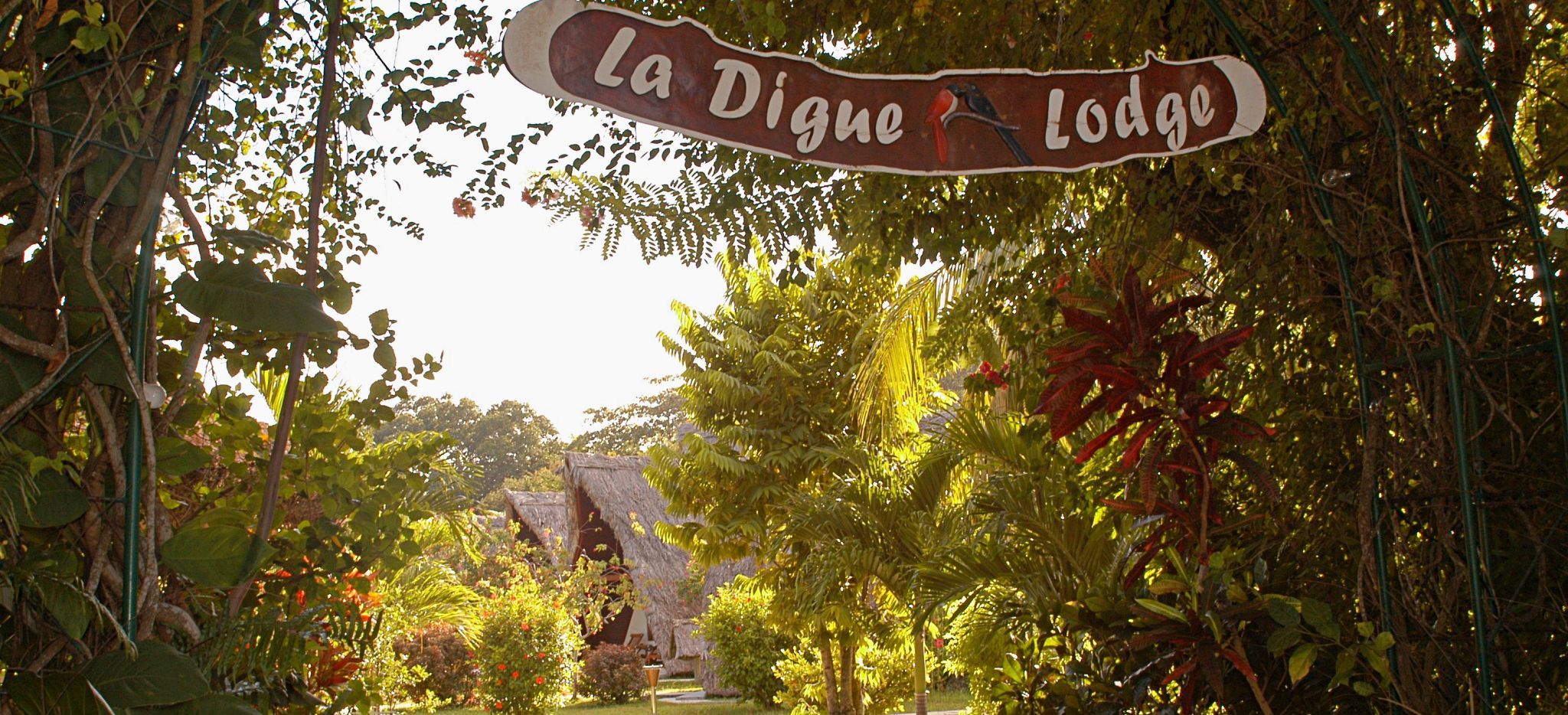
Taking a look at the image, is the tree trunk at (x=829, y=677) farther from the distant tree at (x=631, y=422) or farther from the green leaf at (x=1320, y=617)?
the distant tree at (x=631, y=422)

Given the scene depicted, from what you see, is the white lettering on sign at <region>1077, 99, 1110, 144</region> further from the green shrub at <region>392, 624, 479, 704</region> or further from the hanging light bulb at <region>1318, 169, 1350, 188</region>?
the green shrub at <region>392, 624, 479, 704</region>

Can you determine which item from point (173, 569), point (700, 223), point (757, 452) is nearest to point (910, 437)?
point (757, 452)

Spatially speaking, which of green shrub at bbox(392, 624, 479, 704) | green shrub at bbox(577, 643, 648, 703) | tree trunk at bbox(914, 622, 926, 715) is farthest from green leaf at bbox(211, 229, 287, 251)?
green shrub at bbox(577, 643, 648, 703)

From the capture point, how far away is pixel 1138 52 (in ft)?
8.91

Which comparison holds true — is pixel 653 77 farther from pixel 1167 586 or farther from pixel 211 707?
pixel 1167 586

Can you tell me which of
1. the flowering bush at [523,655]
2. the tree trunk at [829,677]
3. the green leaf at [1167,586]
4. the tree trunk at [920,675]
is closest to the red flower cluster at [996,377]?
the green leaf at [1167,586]

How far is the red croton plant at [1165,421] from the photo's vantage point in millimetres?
2312

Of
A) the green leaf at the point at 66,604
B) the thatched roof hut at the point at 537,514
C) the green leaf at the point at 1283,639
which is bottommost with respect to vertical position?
the green leaf at the point at 1283,639

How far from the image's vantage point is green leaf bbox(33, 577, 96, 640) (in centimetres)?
139

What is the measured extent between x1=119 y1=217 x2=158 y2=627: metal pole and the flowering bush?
833 cm

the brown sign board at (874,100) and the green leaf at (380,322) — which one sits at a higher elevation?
the brown sign board at (874,100)

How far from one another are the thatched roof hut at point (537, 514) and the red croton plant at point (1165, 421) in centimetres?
1615

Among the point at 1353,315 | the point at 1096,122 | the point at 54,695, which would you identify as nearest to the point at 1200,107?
the point at 1096,122

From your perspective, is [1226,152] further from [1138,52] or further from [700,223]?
[700,223]
